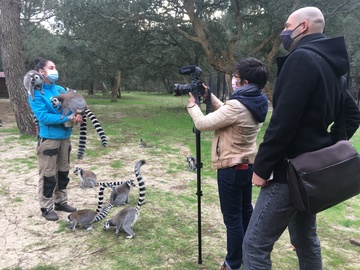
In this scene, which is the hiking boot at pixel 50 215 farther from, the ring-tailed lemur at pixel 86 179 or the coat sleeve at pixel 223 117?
the coat sleeve at pixel 223 117

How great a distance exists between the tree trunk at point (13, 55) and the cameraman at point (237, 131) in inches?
350

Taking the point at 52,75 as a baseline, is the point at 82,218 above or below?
below

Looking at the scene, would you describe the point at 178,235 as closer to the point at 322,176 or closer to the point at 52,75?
the point at 322,176

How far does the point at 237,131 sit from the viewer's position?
265cm

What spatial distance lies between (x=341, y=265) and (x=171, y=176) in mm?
3595

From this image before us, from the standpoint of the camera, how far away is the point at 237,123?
2604mm

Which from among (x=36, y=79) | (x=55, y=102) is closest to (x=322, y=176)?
(x=55, y=102)

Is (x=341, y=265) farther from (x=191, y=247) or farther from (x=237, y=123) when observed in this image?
(x=237, y=123)

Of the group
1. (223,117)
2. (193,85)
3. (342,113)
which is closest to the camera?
(342,113)

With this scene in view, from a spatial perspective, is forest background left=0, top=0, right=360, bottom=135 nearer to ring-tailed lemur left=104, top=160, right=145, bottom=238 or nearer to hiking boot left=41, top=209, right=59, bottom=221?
hiking boot left=41, top=209, right=59, bottom=221

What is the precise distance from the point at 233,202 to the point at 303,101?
1.20 meters

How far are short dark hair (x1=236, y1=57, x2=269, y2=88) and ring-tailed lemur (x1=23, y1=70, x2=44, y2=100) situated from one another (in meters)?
2.60

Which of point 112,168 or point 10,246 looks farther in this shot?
point 112,168

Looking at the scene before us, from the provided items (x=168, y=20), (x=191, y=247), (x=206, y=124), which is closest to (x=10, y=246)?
(x=191, y=247)
